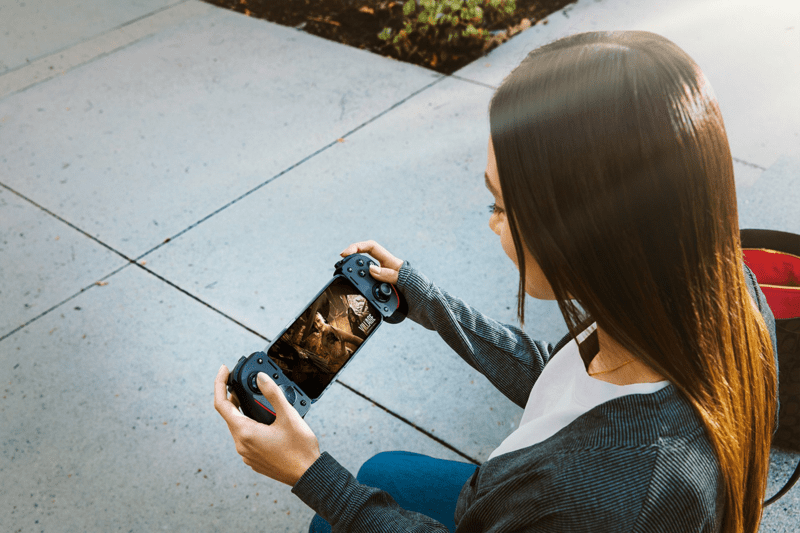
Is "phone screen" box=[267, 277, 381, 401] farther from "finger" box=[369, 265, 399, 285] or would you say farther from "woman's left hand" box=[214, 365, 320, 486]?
"woman's left hand" box=[214, 365, 320, 486]

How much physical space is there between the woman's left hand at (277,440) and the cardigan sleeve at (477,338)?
1.42 feet

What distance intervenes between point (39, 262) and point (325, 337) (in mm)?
2361

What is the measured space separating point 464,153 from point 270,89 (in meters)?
1.55

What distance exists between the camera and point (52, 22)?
5.70 meters

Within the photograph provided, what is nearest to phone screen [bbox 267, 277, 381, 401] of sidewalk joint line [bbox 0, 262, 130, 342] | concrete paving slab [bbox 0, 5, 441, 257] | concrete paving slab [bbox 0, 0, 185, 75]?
sidewalk joint line [bbox 0, 262, 130, 342]

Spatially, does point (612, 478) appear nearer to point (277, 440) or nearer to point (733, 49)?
point (277, 440)

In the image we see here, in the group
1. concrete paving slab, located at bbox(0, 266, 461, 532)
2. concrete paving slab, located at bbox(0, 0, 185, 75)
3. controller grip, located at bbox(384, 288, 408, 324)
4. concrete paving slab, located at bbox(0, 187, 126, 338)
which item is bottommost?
concrete paving slab, located at bbox(0, 266, 461, 532)

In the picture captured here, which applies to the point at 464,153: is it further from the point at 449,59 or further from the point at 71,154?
the point at 71,154

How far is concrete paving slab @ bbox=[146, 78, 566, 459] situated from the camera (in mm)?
2592

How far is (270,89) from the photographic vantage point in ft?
14.7

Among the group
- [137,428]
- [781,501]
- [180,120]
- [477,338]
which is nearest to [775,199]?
[781,501]

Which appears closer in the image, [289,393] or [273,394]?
[273,394]

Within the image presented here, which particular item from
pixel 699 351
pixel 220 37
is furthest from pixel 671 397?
pixel 220 37

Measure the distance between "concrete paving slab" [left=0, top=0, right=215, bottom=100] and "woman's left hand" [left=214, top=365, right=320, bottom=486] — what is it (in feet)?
14.4
